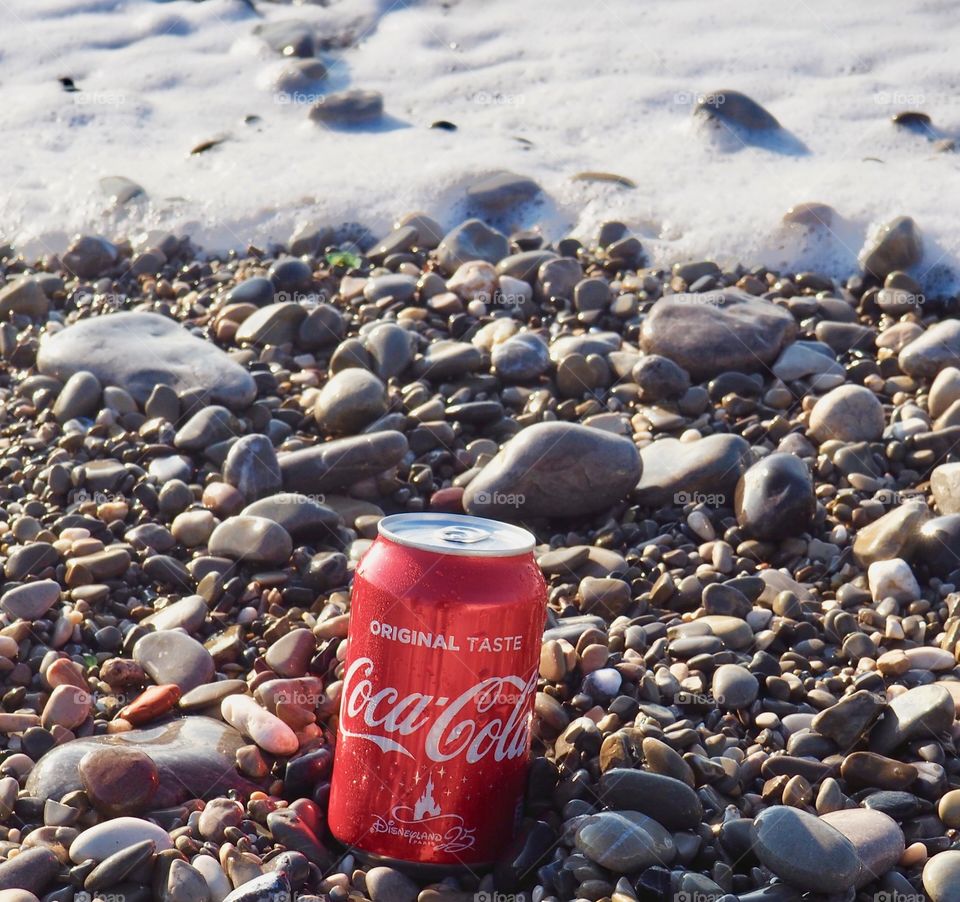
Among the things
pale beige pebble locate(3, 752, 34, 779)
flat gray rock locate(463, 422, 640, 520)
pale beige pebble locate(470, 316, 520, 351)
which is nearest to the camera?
pale beige pebble locate(3, 752, 34, 779)

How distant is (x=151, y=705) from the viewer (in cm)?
299

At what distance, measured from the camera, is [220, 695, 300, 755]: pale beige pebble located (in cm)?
286

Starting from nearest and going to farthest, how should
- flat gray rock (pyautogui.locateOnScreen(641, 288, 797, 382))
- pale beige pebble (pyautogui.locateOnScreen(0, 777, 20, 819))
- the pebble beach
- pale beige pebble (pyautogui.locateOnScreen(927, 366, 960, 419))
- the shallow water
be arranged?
the pebble beach → pale beige pebble (pyautogui.locateOnScreen(0, 777, 20, 819)) → pale beige pebble (pyautogui.locateOnScreen(927, 366, 960, 419)) → flat gray rock (pyautogui.locateOnScreen(641, 288, 797, 382)) → the shallow water

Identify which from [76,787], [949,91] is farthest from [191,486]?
[949,91]

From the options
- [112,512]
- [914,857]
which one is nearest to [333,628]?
[112,512]

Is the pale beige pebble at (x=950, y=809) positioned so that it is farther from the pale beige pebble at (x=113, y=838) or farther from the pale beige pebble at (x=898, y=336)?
the pale beige pebble at (x=898, y=336)

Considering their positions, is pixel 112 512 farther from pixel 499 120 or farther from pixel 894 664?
pixel 499 120

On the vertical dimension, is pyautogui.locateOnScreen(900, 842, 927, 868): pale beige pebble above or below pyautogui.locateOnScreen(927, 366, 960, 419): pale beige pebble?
below

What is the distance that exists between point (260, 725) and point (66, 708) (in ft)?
1.75

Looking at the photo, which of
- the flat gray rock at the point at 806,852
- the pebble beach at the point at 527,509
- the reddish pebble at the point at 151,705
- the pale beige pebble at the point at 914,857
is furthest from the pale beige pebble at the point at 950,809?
the reddish pebble at the point at 151,705

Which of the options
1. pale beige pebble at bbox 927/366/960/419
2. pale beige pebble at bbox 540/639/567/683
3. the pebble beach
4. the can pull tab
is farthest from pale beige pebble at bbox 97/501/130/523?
pale beige pebble at bbox 927/366/960/419

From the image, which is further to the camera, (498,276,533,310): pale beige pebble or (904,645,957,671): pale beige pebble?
(498,276,533,310): pale beige pebble

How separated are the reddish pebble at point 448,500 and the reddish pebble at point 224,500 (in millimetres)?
648

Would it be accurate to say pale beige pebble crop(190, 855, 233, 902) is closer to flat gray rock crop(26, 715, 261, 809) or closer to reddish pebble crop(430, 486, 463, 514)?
flat gray rock crop(26, 715, 261, 809)
